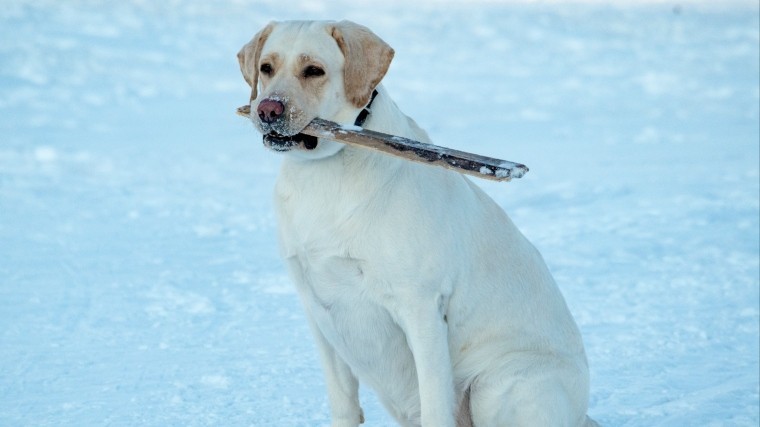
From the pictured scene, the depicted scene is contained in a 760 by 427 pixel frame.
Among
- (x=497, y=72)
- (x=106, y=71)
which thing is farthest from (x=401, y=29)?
(x=106, y=71)

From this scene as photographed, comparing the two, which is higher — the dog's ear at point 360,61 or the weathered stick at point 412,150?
the dog's ear at point 360,61

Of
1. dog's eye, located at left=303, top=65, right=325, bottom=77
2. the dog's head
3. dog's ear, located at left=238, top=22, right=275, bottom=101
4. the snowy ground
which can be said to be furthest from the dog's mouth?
the snowy ground

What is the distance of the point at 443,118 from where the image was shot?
35.3ft

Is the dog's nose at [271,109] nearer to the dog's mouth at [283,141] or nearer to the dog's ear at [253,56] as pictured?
the dog's mouth at [283,141]

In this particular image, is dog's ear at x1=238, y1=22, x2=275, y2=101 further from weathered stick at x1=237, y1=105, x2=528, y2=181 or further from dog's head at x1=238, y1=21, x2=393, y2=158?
weathered stick at x1=237, y1=105, x2=528, y2=181

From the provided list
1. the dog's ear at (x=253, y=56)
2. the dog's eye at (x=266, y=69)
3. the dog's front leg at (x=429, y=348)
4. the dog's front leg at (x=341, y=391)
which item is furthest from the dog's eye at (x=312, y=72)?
the dog's front leg at (x=341, y=391)

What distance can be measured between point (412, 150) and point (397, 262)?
1.14 ft

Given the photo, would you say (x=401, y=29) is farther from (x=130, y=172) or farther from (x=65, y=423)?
(x=65, y=423)

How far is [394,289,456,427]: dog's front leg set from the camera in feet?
10.6

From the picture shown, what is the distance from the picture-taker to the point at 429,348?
3252 millimetres

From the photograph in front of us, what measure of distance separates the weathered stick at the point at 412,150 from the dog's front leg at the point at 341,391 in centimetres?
87

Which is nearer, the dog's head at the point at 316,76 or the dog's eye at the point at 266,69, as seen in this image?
the dog's head at the point at 316,76

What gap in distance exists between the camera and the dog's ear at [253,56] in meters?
3.41

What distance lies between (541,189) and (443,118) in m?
2.70
